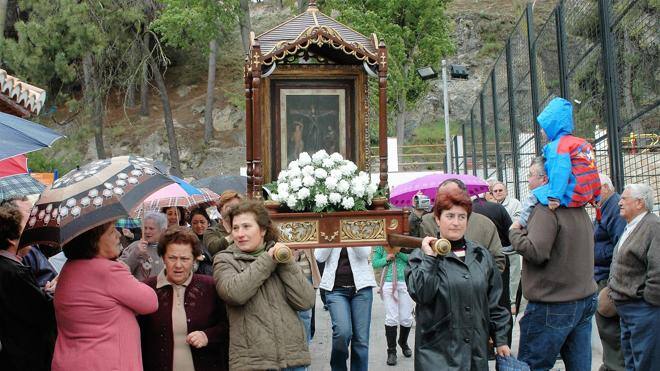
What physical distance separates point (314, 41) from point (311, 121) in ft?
2.73

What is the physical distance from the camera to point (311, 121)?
23.5ft

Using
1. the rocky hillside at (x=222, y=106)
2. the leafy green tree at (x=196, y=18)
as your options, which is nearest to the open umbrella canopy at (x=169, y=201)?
the rocky hillside at (x=222, y=106)

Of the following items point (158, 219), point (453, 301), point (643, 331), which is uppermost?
point (158, 219)

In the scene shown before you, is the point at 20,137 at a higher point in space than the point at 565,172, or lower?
higher

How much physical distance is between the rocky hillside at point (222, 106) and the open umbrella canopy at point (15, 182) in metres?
18.6

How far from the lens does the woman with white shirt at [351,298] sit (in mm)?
7395

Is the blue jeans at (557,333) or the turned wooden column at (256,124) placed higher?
the turned wooden column at (256,124)

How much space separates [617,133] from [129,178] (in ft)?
18.7

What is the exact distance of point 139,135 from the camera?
39375 mm

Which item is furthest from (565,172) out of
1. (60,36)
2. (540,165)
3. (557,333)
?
(60,36)

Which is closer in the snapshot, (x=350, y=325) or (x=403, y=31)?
(x=350, y=325)

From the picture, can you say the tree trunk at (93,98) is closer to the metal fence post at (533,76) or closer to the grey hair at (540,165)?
the metal fence post at (533,76)

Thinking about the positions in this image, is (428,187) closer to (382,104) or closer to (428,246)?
(382,104)

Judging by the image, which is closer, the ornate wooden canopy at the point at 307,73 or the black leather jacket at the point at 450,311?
the black leather jacket at the point at 450,311
